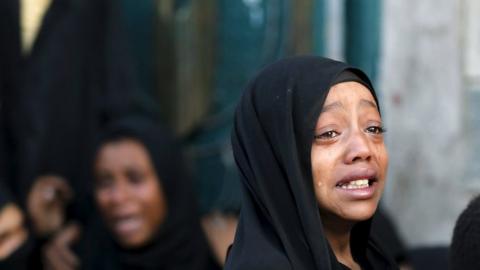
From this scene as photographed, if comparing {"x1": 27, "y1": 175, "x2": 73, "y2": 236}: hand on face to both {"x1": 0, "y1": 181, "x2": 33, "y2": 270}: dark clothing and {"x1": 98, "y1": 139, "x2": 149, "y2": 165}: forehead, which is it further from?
{"x1": 98, "y1": 139, "x2": 149, "y2": 165}: forehead

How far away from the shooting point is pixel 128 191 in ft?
17.3

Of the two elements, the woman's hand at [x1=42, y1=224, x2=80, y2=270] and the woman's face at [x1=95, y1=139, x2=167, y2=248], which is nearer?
the woman's face at [x1=95, y1=139, x2=167, y2=248]

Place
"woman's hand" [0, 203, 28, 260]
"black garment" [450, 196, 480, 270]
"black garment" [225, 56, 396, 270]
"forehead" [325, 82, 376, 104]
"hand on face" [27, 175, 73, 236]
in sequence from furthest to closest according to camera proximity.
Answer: "hand on face" [27, 175, 73, 236]
"woman's hand" [0, 203, 28, 260]
"forehead" [325, 82, 376, 104]
"black garment" [225, 56, 396, 270]
"black garment" [450, 196, 480, 270]

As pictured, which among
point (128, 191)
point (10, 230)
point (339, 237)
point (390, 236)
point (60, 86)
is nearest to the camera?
point (339, 237)

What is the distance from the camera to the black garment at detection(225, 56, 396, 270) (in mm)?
2672

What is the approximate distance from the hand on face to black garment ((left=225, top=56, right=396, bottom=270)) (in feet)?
9.86

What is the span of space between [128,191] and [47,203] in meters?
0.64

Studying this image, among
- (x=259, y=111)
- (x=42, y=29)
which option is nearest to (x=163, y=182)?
(x=42, y=29)

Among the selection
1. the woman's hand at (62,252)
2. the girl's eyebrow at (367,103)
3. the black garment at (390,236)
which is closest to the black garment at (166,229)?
the woman's hand at (62,252)

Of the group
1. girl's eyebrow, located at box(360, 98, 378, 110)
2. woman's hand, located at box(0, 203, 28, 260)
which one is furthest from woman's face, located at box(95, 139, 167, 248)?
girl's eyebrow, located at box(360, 98, 378, 110)

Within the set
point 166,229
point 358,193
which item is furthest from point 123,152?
point 358,193

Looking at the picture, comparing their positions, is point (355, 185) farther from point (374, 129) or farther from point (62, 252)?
point (62, 252)

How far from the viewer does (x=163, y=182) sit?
5391 mm

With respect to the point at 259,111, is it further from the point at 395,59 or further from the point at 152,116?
the point at 152,116
